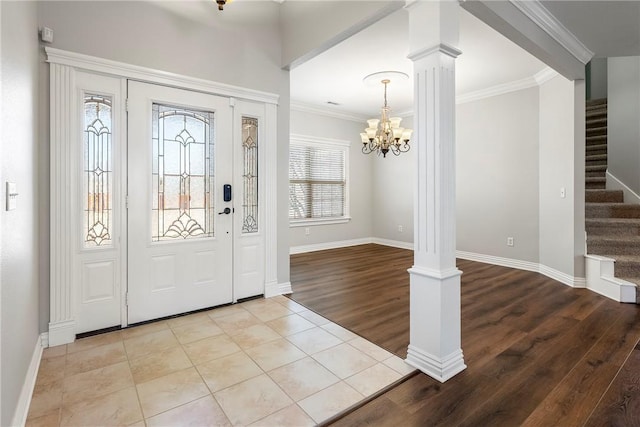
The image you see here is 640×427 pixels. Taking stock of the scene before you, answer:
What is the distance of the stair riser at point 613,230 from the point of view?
13.9 feet

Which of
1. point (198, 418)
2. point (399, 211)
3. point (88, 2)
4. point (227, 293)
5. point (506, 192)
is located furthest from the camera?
point (399, 211)

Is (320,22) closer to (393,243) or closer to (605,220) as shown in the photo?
(605,220)

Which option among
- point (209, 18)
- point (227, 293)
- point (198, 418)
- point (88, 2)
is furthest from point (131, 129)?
point (198, 418)

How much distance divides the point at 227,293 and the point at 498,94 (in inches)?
197

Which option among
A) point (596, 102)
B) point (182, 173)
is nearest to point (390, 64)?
point (182, 173)

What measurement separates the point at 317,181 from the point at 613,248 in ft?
15.3

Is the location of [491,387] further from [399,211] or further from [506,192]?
[399,211]

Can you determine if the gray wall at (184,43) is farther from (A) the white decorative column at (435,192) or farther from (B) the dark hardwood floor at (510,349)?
(A) the white decorative column at (435,192)

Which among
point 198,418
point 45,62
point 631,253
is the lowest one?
point 198,418

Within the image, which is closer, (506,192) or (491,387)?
(491,387)

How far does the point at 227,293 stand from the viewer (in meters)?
3.35

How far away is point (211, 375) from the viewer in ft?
6.80

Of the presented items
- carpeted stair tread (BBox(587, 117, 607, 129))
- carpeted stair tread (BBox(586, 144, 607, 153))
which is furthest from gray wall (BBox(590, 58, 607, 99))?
carpeted stair tread (BBox(586, 144, 607, 153))

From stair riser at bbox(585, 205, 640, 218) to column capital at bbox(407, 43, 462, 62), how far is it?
4.09 m
